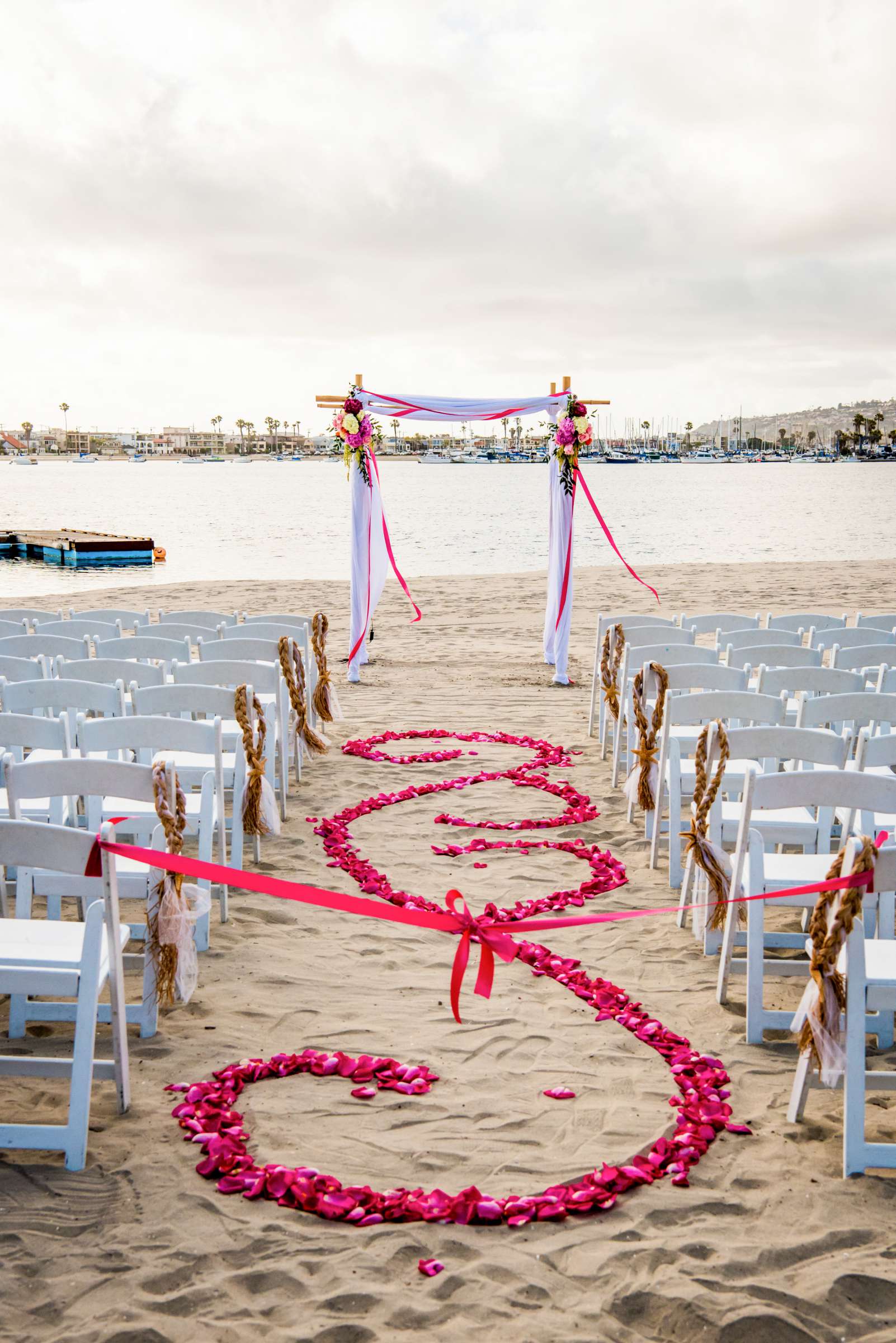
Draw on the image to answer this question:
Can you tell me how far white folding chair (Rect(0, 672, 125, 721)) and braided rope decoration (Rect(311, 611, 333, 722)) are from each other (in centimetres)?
260

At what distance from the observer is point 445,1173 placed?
2.99m

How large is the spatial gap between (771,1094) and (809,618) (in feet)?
19.7

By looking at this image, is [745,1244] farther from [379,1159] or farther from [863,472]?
[863,472]

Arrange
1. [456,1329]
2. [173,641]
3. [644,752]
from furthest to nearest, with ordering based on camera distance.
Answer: [173,641]
[644,752]
[456,1329]

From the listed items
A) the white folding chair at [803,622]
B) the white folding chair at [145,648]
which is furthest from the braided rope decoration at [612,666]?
the white folding chair at [145,648]

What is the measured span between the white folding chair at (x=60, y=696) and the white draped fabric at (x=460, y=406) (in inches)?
252

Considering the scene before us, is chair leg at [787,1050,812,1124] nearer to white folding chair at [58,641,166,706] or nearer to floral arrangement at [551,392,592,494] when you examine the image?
white folding chair at [58,641,166,706]

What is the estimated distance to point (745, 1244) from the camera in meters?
2.70

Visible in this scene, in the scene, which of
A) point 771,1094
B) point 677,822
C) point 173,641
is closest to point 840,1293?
point 771,1094

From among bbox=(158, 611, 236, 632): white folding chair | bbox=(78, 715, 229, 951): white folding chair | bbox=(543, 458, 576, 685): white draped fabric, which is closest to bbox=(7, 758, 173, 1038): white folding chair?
bbox=(78, 715, 229, 951): white folding chair

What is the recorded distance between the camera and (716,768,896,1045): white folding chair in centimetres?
344

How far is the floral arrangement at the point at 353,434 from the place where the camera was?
10.5 m

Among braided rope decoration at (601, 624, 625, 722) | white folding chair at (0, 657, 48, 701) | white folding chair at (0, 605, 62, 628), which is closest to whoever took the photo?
white folding chair at (0, 657, 48, 701)

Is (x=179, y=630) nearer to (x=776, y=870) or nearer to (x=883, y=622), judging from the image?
(x=776, y=870)
